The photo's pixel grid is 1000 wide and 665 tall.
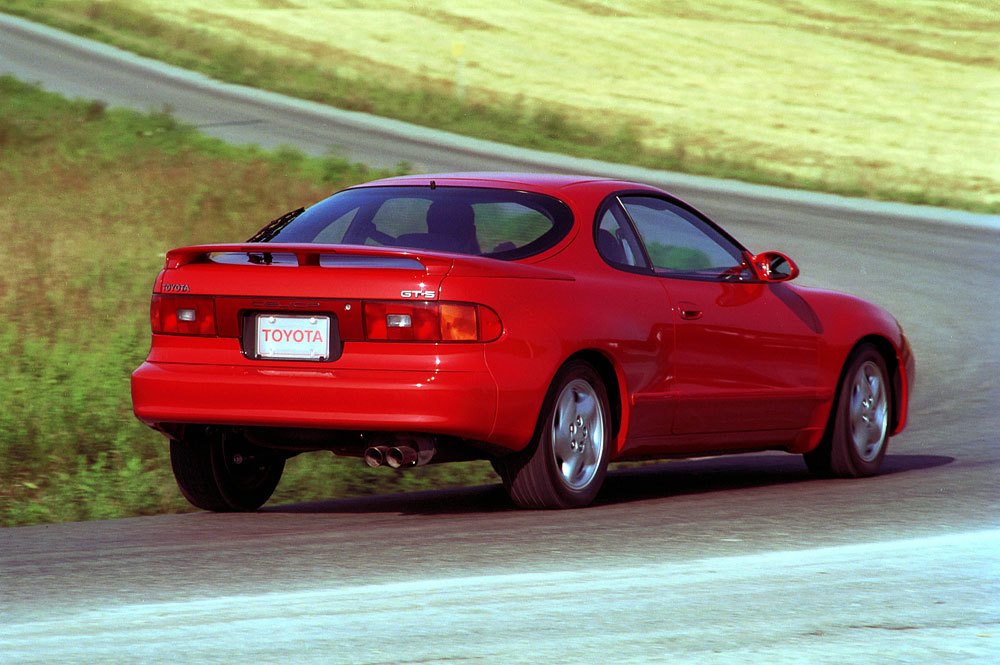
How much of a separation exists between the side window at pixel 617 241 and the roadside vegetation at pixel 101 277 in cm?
176

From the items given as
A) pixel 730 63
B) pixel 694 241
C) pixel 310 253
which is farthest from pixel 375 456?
pixel 730 63

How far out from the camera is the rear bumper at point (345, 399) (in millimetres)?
7129

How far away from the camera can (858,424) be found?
373 inches

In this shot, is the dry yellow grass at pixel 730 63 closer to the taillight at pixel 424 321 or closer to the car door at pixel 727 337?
the car door at pixel 727 337

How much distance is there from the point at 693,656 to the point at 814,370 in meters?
4.58

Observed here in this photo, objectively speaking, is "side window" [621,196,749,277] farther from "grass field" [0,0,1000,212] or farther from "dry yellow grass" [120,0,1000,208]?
"dry yellow grass" [120,0,1000,208]

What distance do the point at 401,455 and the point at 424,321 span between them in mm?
557

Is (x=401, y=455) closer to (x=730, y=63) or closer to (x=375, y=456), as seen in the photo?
(x=375, y=456)

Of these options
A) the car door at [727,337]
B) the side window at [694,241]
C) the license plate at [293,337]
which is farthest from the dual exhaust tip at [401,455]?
the side window at [694,241]

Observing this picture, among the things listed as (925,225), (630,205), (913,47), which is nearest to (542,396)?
(630,205)

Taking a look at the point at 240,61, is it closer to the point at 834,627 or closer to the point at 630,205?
the point at 630,205

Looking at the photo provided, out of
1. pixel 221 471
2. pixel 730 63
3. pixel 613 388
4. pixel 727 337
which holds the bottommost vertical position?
pixel 221 471

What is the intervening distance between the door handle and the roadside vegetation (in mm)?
1711

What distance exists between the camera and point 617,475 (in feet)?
32.1
